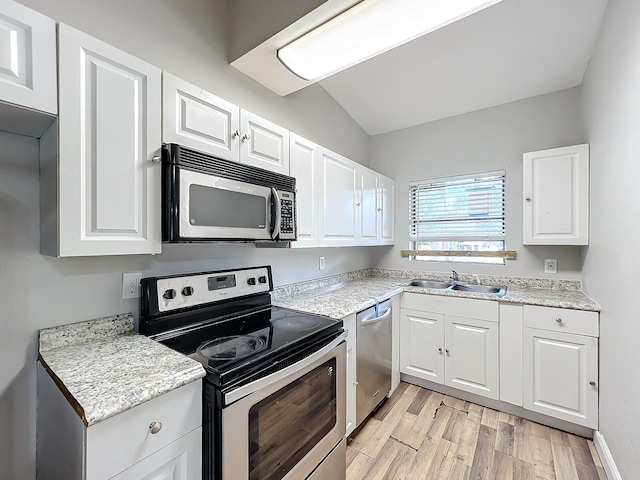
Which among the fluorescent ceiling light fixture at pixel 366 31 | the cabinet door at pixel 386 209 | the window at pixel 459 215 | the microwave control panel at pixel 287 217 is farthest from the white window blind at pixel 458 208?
the microwave control panel at pixel 287 217

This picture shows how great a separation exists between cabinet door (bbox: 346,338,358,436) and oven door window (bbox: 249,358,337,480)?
354 mm

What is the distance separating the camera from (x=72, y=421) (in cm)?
81

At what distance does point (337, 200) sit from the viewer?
89.7 inches

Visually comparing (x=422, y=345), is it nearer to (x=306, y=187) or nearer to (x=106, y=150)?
(x=306, y=187)

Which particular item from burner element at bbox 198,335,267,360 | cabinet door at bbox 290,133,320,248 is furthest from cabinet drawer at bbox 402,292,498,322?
burner element at bbox 198,335,267,360

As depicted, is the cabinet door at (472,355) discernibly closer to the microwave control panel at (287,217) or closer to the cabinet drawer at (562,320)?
the cabinet drawer at (562,320)

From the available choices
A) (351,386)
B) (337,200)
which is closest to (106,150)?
(337,200)

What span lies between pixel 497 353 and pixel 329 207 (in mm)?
1728

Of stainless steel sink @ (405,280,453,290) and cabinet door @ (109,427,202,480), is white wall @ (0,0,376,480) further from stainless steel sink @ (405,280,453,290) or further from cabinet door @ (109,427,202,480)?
stainless steel sink @ (405,280,453,290)

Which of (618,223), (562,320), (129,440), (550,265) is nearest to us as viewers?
(129,440)

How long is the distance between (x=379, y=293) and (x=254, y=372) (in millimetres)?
1461

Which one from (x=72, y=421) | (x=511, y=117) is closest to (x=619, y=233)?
(x=511, y=117)

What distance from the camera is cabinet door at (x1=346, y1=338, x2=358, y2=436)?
5.97ft

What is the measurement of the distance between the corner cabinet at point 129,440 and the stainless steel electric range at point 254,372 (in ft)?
0.19
